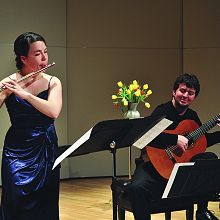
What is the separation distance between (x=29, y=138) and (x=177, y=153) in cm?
116

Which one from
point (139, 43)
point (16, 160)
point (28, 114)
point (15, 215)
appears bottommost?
point (15, 215)

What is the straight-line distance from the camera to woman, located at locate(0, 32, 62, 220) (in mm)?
2980

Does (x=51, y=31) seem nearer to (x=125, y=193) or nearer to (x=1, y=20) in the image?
(x=1, y=20)

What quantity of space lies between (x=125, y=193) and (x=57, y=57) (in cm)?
326

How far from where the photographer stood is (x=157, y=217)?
4.74 metres

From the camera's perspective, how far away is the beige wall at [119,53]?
6586 mm

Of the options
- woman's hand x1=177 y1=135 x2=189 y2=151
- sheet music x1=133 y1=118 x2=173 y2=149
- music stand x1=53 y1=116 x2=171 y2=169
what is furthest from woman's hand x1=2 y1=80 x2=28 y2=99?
woman's hand x1=177 y1=135 x2=189 y2=151

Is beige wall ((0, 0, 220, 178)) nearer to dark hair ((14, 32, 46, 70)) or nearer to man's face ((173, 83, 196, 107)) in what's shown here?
man's face ((173, 83, 196, 107))

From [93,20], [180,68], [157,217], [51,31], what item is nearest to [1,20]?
[51,31]

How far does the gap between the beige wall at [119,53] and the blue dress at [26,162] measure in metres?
3.46

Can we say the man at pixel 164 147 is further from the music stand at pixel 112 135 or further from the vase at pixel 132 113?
the vase at pixel 132 113

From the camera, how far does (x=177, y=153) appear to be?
3.66m

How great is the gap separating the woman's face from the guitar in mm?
1097

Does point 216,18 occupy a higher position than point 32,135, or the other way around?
point 216,18
